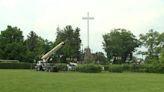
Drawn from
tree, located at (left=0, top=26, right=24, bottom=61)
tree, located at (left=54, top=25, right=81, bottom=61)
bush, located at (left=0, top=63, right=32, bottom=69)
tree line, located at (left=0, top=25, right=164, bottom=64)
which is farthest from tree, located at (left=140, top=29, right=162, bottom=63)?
bush, located at (left=0, top=63, right=32, bottom=69)

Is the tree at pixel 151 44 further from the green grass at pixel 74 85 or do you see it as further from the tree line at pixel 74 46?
the green grass at pixel 74 85

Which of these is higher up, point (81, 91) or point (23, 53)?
point (23, 53)

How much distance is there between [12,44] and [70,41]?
856 inches

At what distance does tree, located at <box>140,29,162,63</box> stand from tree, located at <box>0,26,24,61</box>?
106ft

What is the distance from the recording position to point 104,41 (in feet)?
401

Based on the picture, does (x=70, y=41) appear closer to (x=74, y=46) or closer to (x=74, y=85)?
(x=74, y=46)

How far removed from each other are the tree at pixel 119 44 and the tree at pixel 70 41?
9884 millimetres

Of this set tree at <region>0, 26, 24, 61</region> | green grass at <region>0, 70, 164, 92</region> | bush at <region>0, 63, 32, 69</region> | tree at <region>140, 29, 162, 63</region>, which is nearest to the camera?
green grass at <region>0, 70, 164, 92</region>

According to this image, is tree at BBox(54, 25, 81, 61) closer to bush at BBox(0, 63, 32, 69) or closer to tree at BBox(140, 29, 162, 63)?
tree at BBox(140, 29, 162, 63)

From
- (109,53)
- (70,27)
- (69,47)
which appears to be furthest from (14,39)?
(109,53)

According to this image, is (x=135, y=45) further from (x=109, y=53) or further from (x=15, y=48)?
(x=15, y=48)

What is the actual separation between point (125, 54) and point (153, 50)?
63.5ft

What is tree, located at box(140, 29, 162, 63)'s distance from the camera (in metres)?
99.4

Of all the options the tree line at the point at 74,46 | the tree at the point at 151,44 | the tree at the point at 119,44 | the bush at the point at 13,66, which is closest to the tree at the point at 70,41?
the tree line at the point at 74,46
